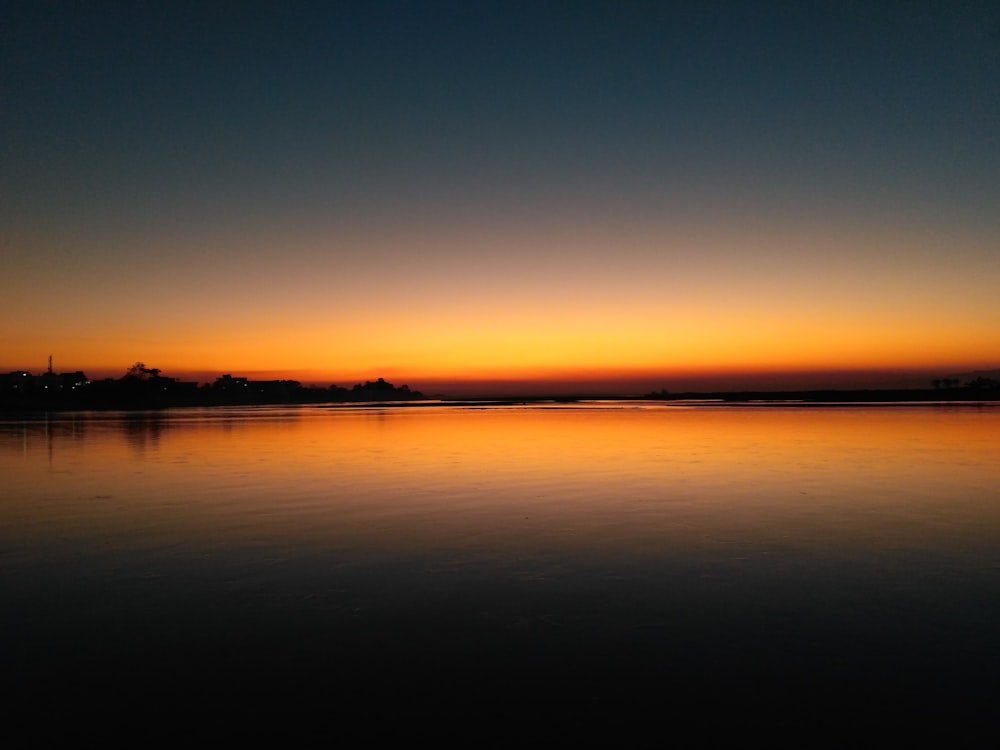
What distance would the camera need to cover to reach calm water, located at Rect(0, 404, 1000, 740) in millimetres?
6504

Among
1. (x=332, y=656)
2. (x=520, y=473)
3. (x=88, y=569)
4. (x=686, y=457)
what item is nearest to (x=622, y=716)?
(x=332, y=656)

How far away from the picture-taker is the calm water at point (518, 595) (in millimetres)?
6504

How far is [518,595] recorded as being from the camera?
9.41 m

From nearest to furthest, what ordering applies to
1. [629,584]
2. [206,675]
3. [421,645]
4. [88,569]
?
[206,675], [421,645], [629,584], [88,569]

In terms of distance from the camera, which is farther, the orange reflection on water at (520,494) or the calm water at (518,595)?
the orange reflection on water at (520,494)

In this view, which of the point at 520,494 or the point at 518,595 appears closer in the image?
the point at 518,595

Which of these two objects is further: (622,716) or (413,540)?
(413,540)

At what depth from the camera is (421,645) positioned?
7586 mm

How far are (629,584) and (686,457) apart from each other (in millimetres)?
18391

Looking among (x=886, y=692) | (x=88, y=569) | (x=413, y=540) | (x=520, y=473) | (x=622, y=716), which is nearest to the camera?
(x=622, y=716)

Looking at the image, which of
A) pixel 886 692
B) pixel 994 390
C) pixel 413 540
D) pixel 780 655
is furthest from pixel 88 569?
pixel 994 390

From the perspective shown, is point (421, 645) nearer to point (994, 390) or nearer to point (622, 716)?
point (622, 716)

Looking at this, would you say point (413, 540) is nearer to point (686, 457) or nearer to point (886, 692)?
point (886, 692)

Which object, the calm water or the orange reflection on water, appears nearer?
the calm water
